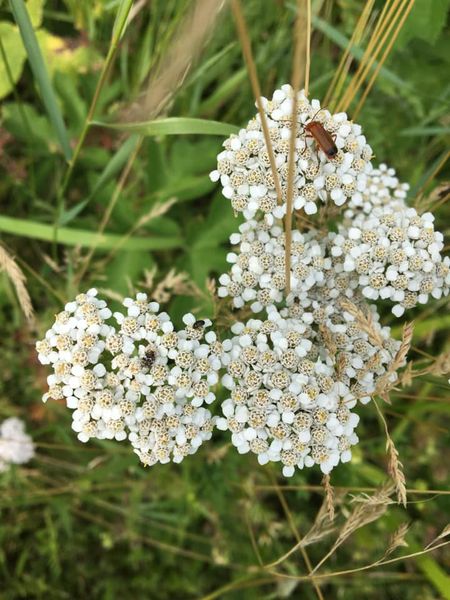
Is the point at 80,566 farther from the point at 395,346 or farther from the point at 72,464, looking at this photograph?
the point at 395,346

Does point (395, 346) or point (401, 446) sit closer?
point (395, 346)

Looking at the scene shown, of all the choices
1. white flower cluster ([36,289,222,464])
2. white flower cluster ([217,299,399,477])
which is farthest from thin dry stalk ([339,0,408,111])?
white flower cluster ([36,289,222,464])

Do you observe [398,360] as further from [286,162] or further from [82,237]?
[82,237]

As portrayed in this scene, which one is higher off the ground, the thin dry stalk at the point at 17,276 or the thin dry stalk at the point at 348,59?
the thin dry stalk at the point at 348,59

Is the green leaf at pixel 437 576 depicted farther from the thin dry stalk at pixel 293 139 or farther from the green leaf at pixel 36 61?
the green leaf at pixel 36 61

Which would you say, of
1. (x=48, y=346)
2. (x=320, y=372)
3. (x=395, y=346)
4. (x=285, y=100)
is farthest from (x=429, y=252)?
(x=48, y=346)

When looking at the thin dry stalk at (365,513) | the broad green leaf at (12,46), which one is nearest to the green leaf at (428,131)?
the thin dry stalk at (365,513)

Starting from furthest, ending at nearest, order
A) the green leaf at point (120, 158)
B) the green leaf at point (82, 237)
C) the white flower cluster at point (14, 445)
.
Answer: the white flower cluster at point (14, 445)
the green leaf at point (82, 237)
the green leaf at point (120, 158)
